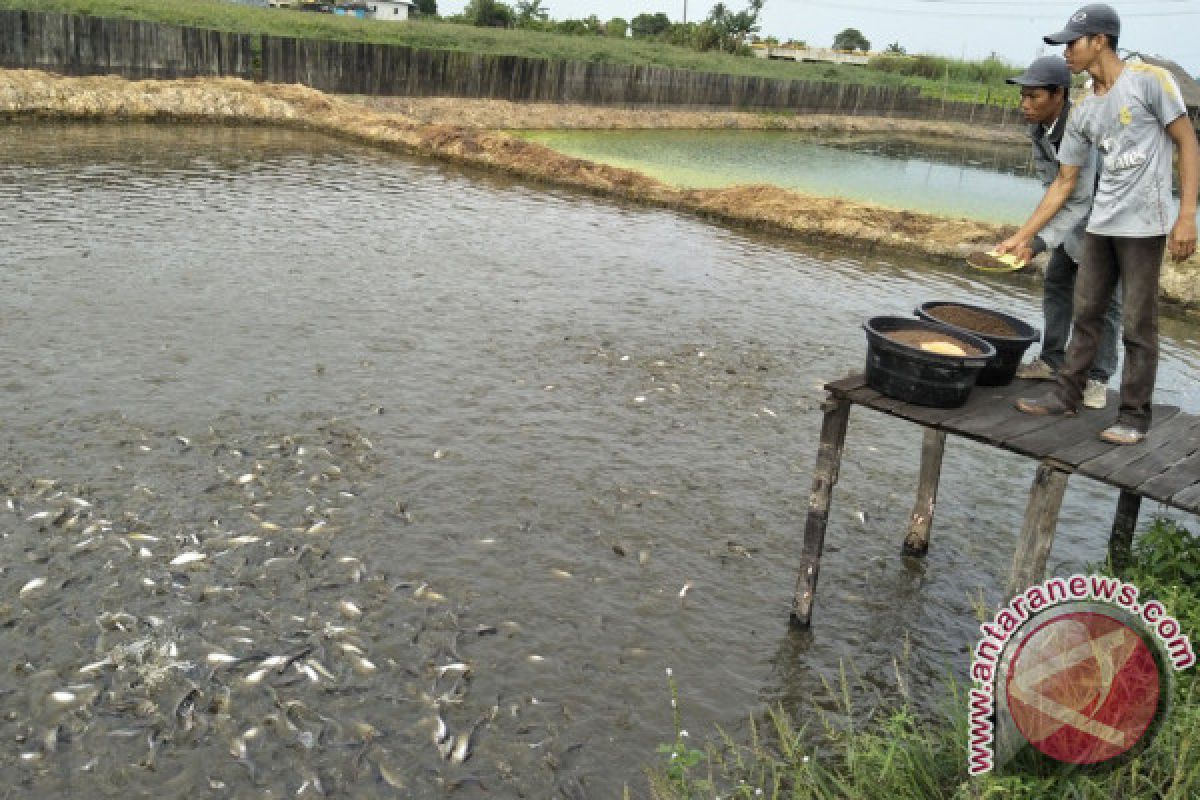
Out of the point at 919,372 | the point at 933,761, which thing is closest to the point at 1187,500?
the point at 919,372

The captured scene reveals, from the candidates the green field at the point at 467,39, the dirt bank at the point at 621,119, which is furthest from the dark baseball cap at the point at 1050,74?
the green field at the point at 467,39

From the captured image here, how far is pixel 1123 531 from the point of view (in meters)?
6.34

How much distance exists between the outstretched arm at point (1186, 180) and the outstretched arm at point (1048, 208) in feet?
2.50

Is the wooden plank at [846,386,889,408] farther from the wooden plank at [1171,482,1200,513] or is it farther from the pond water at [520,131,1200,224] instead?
the pond water at [520,131,1200,224]

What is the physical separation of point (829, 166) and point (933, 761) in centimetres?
3452

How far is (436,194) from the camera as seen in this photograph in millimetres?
21328

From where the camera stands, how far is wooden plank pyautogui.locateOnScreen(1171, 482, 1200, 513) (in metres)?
4.91

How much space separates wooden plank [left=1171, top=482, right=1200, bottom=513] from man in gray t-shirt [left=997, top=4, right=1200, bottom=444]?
661mm

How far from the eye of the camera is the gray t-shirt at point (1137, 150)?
215 inches

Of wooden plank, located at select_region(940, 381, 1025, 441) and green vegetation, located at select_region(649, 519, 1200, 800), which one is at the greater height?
wooden plank, located at select_region(940, 381, 1025, 441)

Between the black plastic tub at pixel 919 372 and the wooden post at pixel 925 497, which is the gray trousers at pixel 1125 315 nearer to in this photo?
the black plastic tub at pixel 919 372

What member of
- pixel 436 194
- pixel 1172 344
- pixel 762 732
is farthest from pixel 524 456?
pixel 436 194

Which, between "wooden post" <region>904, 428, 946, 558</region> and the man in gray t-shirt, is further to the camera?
"wooden post" <region>904, 428, 946, 558</region>
